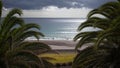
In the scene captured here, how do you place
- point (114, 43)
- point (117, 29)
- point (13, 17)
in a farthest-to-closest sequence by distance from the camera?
1. point (13, 17)
2. point (114, 43)
3. point (117, 29)

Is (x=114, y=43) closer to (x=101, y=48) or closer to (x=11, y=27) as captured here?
(x=101, y=48)

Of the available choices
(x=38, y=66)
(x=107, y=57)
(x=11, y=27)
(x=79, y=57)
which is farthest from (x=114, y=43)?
(x=11, y=27)

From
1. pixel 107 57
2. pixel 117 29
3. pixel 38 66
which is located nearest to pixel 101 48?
pixel 107 57

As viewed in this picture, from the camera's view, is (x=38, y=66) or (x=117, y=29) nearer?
A: (x=117, y=29)

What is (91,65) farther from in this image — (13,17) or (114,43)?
(13,17)

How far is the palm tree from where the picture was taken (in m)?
18.5

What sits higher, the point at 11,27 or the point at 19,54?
the point at 11,27

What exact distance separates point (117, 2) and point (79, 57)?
12.1ft

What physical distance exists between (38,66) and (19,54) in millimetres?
1285

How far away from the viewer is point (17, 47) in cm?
1956

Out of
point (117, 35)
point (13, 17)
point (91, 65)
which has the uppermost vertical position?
point (13, 17)

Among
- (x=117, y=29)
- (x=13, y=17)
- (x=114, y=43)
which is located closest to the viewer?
(x=117, y=29)

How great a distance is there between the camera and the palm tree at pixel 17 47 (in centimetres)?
1852

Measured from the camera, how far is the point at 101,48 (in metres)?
19.4
